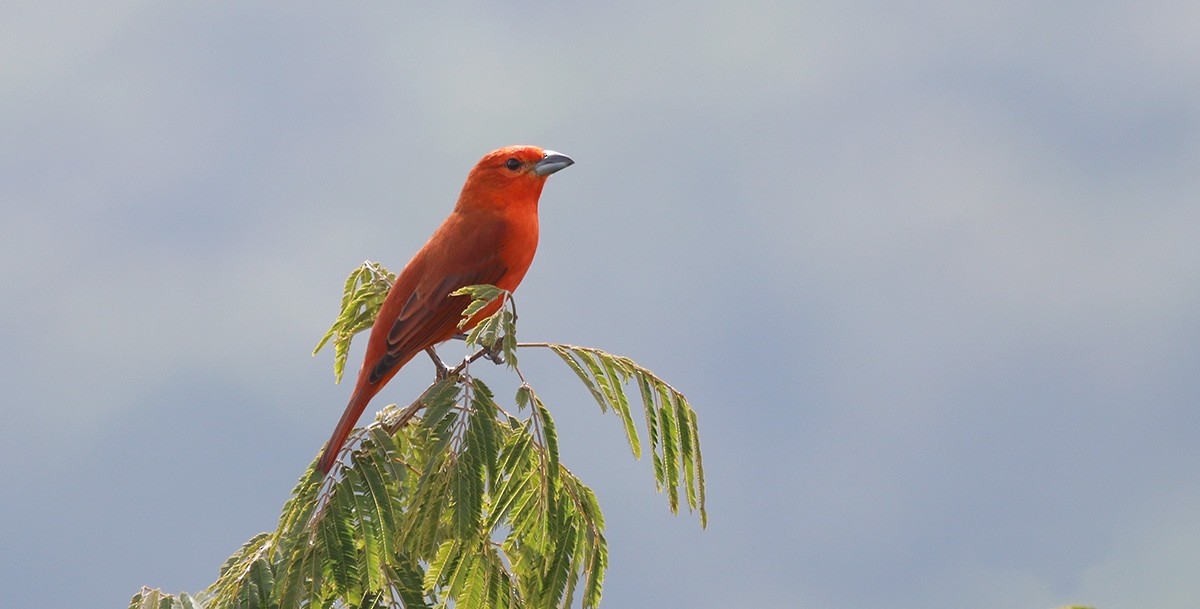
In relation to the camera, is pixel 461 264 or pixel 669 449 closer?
pixel 669 449

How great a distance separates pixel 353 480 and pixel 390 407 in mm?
850

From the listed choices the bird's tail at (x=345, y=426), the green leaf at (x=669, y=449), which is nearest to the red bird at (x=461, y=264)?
the bird's tail at (x=345, y=426)

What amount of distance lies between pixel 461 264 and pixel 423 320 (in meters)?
0.33

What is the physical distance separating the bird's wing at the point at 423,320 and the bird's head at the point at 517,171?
69cm

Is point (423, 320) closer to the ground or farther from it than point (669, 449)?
farther from it

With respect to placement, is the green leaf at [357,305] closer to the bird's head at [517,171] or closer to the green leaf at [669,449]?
the bird's head at [517,171]

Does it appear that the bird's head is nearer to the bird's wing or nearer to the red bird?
the red bird

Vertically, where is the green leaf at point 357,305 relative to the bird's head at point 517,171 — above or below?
below

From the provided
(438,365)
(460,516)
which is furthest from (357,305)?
(460,516)

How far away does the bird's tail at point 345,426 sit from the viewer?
4859 mm

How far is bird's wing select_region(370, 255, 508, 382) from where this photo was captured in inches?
208

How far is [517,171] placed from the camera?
6016mm

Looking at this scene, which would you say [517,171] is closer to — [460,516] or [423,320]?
[423,320]

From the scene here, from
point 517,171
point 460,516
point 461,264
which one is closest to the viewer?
point 460,516
